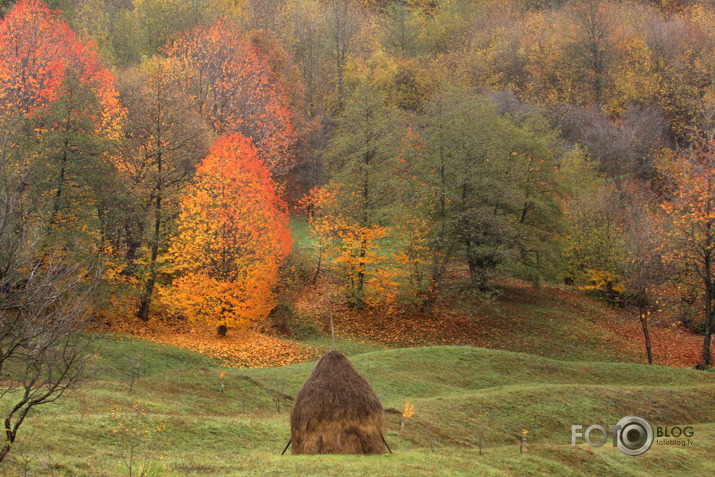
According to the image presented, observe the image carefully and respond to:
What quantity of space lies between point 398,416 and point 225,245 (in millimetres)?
19989

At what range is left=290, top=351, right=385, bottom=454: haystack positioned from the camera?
15602 millimetres

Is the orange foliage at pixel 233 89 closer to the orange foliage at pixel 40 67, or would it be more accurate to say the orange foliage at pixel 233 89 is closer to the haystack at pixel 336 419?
the orange foliage at pixel 40 67

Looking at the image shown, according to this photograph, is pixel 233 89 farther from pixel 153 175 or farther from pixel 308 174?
pixel 153 175

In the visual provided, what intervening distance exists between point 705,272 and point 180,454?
32104mm

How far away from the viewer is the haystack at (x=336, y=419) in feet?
51.2

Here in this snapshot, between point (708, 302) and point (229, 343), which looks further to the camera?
point (229, 343)

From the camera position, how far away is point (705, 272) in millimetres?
34406

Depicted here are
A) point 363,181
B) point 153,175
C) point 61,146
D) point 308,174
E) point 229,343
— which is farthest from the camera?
point 308,174

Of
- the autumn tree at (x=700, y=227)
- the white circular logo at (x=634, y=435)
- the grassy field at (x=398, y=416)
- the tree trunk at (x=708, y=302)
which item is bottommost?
the white circular logo at (x=634, y=435)

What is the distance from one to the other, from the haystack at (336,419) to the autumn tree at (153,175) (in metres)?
24.6

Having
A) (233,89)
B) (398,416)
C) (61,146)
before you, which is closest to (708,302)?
(398,416)

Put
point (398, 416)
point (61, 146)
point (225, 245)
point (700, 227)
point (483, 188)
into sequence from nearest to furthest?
point (398, 416) → point (61, 146) → point (700, 227) → point (225, 245) → point (483, 188)

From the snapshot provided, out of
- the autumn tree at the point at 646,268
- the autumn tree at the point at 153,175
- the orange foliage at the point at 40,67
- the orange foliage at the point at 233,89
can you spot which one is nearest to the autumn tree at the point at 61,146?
the orange foliage at the point at 40,67

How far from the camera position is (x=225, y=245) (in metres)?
37.6
